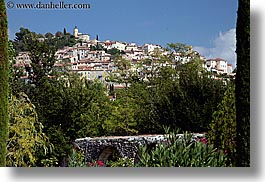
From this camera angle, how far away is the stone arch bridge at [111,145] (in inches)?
354

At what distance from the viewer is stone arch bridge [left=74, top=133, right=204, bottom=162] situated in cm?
898

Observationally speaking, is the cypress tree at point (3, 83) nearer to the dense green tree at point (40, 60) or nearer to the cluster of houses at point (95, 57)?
the cluster of houses at point (95, 57)

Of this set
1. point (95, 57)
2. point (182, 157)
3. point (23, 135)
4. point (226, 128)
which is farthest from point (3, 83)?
point (226, 128)

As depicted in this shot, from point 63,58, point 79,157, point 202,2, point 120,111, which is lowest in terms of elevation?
point 79,157

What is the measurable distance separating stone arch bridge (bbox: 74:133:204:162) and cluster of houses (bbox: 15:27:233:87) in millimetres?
1162

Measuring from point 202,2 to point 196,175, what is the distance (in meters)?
3.38

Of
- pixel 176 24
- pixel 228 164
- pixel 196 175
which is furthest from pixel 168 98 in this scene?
pixel 196 175

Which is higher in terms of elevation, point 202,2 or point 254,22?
point 202,2

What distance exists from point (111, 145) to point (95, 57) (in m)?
1.74

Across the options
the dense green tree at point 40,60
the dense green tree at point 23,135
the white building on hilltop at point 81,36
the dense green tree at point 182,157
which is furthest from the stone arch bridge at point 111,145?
the dense green tree at point 182,157

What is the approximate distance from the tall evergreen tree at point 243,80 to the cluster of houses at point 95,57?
10.1 ft

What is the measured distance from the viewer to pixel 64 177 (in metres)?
5.83

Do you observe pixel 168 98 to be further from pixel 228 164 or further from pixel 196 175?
pixel 196 175

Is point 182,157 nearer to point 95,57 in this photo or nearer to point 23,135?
point 95,57
